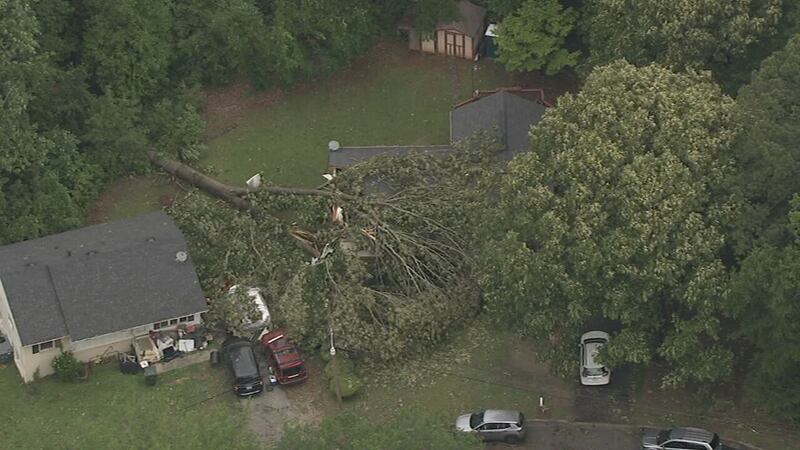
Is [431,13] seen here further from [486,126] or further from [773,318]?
[773,318]

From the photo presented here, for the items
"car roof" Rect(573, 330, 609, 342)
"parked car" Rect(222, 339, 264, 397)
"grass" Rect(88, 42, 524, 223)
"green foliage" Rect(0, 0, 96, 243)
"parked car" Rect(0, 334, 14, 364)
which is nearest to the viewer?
"car roof" Rect(573, 330, 609, 342)

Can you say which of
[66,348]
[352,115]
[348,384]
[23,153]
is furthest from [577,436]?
[23,153]

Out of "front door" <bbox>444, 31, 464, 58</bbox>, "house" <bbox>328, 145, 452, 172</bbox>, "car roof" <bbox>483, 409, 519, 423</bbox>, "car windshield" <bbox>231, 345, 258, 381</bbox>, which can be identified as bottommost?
"car roof" <bbox>483, 409, 519, 423</bbox>

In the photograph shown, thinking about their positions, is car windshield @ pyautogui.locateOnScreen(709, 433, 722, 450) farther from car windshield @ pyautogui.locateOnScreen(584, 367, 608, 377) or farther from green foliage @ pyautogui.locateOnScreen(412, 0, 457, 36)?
green foliage @ pyautogui.locateOnScreen(412, 0, 457, 36)

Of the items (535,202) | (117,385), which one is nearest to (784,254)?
(535,202)

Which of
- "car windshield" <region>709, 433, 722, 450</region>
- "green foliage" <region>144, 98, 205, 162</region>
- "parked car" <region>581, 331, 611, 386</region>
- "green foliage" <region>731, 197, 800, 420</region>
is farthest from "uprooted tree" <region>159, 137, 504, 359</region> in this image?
"green foliage" <region>731, 197, 800, 420</region>
